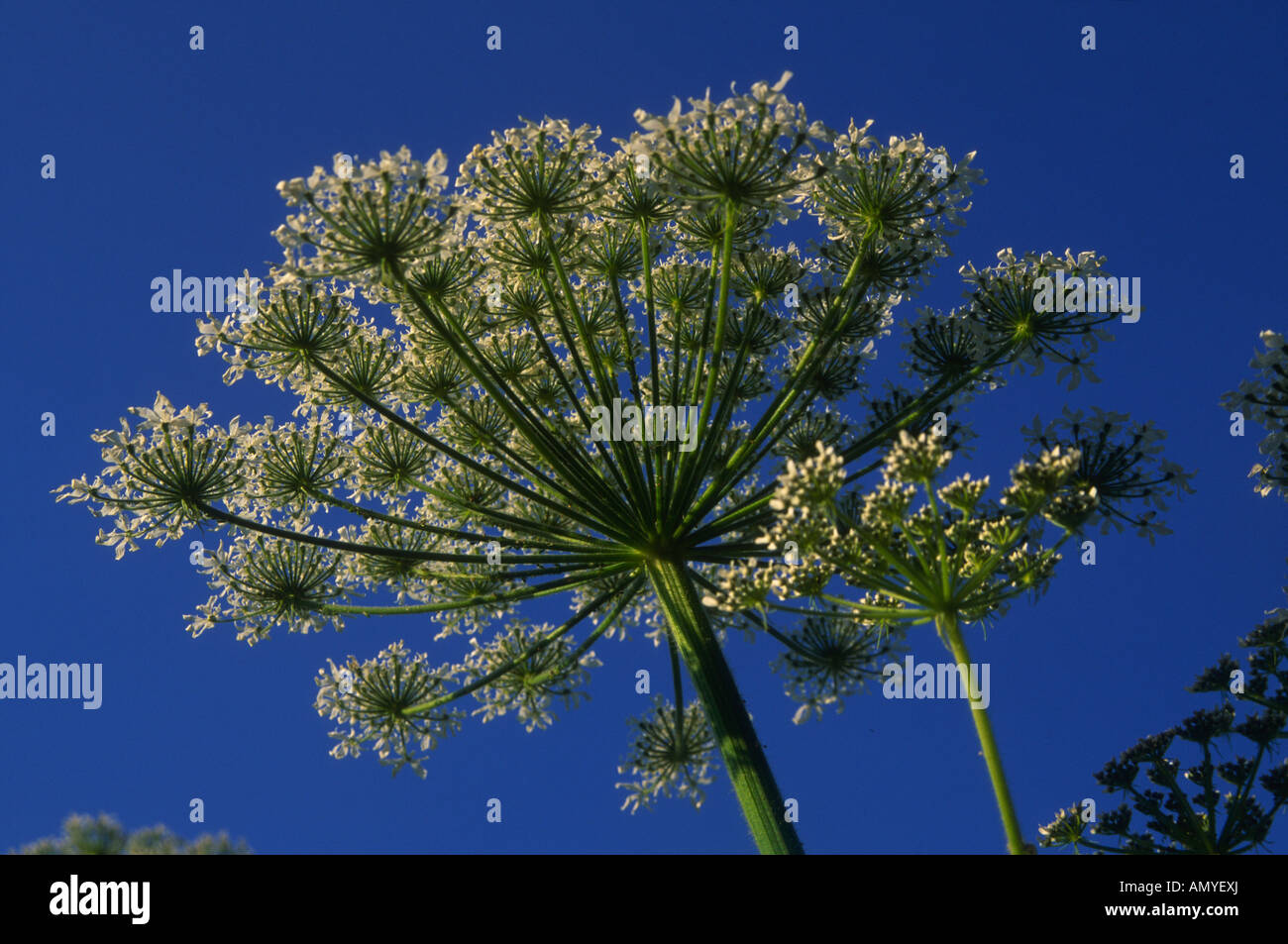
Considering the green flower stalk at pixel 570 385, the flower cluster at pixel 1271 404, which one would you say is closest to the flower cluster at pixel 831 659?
the green flower stalk at pixel 570 385

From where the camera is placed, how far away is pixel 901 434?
7066mm

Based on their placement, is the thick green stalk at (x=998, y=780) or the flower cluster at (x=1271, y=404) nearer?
the thick green stalk at (x=998, y=780)

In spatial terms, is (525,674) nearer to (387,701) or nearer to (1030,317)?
(387,701)

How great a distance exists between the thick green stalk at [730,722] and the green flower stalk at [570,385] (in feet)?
0.09

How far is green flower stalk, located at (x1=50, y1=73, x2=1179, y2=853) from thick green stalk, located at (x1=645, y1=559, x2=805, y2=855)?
3 centimetres

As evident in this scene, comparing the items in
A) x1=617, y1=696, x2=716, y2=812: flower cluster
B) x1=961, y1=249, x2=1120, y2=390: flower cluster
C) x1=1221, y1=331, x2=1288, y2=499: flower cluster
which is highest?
x1=961, y1=249, x2=1120, y2=390: flower cluster

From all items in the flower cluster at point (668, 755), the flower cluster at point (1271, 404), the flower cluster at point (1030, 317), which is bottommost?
the flower cluster at point (668, 755)

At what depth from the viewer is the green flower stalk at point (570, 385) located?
1021cm

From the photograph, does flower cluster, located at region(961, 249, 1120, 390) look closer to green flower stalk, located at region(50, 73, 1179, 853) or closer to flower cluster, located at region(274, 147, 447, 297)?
green flower stalk, located at region(50, 73, 1179, 853)

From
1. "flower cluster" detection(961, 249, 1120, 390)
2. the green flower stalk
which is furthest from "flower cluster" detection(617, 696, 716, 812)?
"flower cluster" detection(961, 249, 1120, 390)

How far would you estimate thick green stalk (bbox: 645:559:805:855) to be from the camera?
9234 mm

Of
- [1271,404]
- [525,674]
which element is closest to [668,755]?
[525,674]

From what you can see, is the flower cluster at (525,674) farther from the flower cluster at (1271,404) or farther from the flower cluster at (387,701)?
the flower cluster at (1271,404)

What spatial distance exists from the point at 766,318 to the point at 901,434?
22.8 ft
